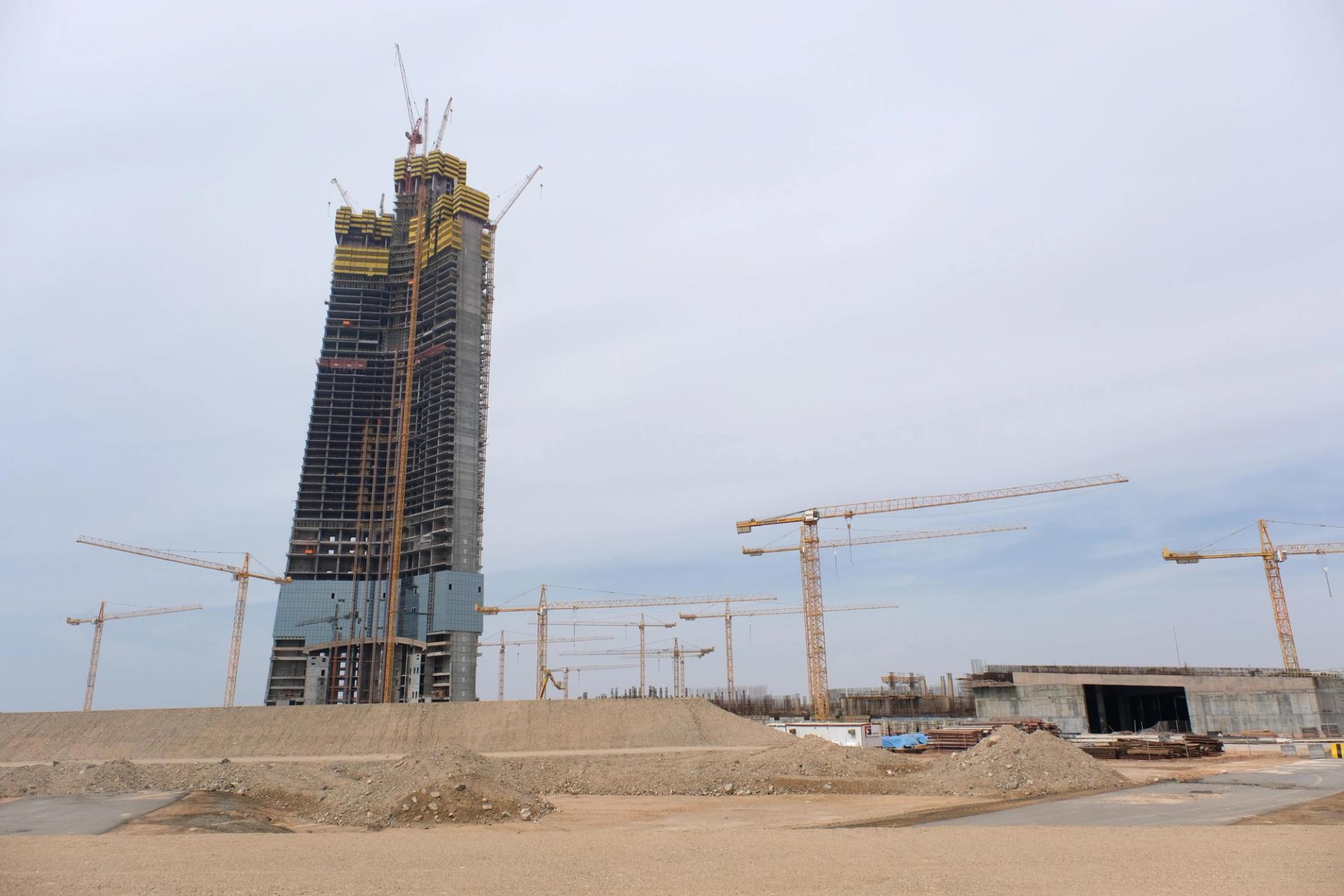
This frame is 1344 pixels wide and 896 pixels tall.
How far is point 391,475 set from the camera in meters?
128

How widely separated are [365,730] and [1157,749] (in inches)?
2321

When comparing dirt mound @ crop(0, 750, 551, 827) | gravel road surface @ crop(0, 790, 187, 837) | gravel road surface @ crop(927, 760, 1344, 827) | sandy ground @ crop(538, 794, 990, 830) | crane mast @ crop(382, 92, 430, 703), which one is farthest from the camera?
crane mast @ crop(382, 92, 430, 703)

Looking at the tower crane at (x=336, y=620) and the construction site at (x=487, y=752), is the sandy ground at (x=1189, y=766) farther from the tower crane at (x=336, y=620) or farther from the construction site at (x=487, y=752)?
the tower crane at (x=336, y=620)

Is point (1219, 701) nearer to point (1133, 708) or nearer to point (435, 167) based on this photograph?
point (1133, 708)

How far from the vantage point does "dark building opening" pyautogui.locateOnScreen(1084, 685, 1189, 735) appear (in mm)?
90875

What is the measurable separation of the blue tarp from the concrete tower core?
205 feet

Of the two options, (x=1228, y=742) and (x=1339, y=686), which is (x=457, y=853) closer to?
(x=1228, y=742)

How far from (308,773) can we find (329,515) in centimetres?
8465

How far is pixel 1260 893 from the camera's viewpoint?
57.0 feet

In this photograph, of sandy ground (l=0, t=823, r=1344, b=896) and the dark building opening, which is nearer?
sandy ground (l=0, t=823, r=1344, b=896)

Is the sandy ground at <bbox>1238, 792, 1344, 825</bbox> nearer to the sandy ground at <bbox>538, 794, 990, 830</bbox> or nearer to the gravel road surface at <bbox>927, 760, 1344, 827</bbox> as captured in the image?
the gravel road surface at <bbox>927, 760, 1344, 827</bbox>

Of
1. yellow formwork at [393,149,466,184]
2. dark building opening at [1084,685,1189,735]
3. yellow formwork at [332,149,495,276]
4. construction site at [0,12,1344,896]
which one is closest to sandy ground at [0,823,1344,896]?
construction site at [0,12,1344,896]

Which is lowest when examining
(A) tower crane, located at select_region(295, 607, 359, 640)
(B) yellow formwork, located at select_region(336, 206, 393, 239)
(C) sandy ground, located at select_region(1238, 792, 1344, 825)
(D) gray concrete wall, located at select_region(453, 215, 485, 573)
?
(C) sandy ground, located at select_region(1238, 792, 1344, 825)

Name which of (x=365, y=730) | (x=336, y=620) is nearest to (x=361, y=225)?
(x=336, y=620)
